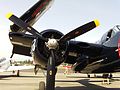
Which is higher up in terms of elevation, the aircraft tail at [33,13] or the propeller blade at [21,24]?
the aircraft tail at [33,13]

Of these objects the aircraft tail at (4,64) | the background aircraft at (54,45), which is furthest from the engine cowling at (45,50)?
the aircraft tail at (4,64)

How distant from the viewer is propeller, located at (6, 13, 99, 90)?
12.3m

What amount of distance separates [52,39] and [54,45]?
35 centimetres

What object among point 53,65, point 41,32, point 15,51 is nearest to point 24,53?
point 15,51

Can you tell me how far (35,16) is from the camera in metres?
13.2

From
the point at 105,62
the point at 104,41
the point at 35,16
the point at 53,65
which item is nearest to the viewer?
the point at 53,65

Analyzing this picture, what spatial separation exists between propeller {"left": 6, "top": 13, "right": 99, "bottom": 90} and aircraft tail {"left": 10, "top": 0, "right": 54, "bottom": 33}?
428mm

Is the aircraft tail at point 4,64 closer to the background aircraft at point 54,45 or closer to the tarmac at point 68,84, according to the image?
the tarmac at point 68,84

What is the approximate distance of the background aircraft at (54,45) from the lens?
1275 cm

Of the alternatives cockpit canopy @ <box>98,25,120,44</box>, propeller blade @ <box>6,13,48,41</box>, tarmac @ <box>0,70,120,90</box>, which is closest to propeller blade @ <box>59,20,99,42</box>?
propeller blade @ <box>6,13,48,41</box>

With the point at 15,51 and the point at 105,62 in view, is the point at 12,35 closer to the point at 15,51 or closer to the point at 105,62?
the point at 15,51

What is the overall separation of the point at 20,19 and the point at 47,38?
178 centimetres

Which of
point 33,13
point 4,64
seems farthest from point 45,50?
point 4,64

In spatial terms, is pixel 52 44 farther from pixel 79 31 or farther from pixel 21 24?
pixel 21 24
